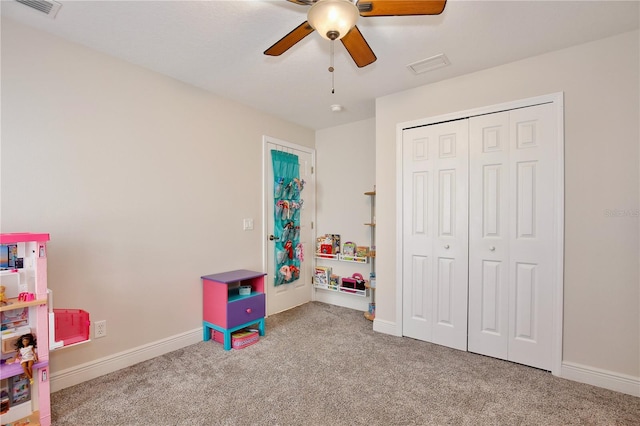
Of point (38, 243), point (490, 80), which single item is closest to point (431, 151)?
point (490, 80)

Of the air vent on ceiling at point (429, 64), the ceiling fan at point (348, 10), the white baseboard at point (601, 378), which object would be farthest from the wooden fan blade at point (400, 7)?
the white baseboard at point (601, 378)

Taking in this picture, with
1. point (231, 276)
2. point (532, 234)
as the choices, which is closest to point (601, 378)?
point (532, 234)

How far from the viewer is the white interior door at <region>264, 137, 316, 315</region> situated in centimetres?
359

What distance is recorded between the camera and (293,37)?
1.65 metres

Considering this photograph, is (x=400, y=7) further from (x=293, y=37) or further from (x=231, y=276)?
(x=231, y=276)

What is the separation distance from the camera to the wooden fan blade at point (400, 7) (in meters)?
1.37

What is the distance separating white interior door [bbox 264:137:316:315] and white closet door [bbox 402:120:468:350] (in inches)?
59.6

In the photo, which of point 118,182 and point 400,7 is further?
point 118,182

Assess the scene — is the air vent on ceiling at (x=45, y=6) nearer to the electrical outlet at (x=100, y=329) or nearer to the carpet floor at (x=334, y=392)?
the electrical outlet at (x=100, y=329)

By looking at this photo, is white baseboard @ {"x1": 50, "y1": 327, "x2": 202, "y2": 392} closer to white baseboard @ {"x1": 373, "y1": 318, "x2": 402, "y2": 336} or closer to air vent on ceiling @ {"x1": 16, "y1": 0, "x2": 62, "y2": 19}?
white baseboard @ {"x1": 373, "y1": 318, "x2": 402, "y2": 336}

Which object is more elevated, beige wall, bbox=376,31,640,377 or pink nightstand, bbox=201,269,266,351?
beige wall, bbox=376,31,640,377

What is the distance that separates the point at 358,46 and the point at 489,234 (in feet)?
5.98

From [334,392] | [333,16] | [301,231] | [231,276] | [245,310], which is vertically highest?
[333,16]

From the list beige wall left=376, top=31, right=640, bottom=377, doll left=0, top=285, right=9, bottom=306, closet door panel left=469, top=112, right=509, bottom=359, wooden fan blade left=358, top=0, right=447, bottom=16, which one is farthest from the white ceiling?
doll left=0, top=285, right=9, bottom=306
